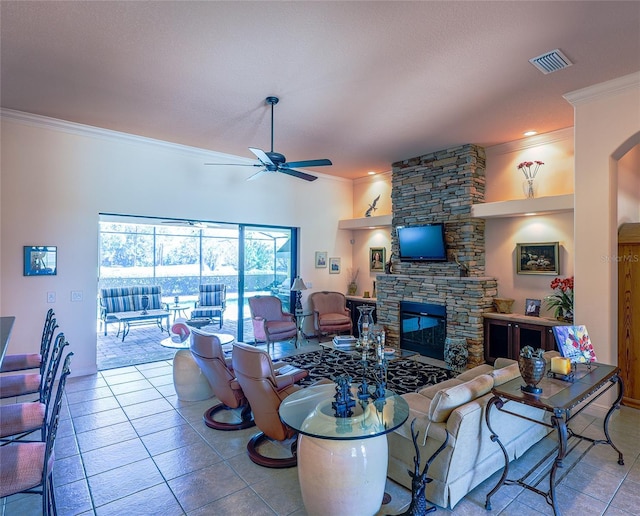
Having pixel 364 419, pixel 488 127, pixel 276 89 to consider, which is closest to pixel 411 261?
pixel 488 127

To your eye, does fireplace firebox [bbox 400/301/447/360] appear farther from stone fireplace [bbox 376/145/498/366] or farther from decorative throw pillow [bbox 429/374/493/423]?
decorative throw pillow [bbox 429/374/493/423]

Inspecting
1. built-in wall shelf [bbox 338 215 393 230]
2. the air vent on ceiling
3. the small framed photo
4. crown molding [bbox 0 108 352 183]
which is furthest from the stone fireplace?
crown molding [bbox 0 108 352 183]

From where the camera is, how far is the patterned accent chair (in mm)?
7359

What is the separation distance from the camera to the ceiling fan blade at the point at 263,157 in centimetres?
378

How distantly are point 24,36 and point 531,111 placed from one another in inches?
201

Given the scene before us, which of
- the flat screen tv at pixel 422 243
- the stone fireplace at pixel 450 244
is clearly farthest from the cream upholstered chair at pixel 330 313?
the flat screen tv at pixel 422 243

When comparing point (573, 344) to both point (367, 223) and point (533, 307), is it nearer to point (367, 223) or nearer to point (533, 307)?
point (533, 307)

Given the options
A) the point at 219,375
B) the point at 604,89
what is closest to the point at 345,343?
the point at 219,375

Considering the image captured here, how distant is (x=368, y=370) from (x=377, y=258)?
3045 mm

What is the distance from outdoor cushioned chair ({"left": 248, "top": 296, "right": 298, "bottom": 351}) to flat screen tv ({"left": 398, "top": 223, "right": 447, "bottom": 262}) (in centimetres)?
240

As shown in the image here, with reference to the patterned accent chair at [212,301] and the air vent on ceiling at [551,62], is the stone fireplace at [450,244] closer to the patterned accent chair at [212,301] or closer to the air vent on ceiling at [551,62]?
the air vent on ceiling at [551,62]

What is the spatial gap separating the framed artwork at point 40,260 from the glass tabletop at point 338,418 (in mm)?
4031

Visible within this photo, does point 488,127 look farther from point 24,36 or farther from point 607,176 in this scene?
point 24,36

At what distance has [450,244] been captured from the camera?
19.3ft
